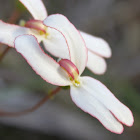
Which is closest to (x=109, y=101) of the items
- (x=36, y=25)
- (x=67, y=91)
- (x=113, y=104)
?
(x=113, y=104)

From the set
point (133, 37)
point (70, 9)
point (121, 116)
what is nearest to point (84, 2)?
point (70, 9)

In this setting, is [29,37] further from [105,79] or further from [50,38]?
[105,79]

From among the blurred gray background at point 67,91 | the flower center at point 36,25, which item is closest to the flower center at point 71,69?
the flower center at point 36,25

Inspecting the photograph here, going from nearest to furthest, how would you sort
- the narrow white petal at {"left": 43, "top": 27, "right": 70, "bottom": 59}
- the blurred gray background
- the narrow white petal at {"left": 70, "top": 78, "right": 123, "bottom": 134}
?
the narrow white petal at {"left": 70, "top": 78, "right": 123, "bottom": 134} < the narrow white petal at {"left": 43, "top": 27, "right": 70, "bottom": 59} < the blurred gray background

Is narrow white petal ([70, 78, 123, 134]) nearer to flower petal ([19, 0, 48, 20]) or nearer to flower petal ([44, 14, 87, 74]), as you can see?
flower petal ([44, 14, 87, 74])

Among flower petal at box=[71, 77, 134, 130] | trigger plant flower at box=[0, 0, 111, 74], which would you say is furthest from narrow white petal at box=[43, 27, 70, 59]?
flower petal at box=[71, 77, 134, 130]
